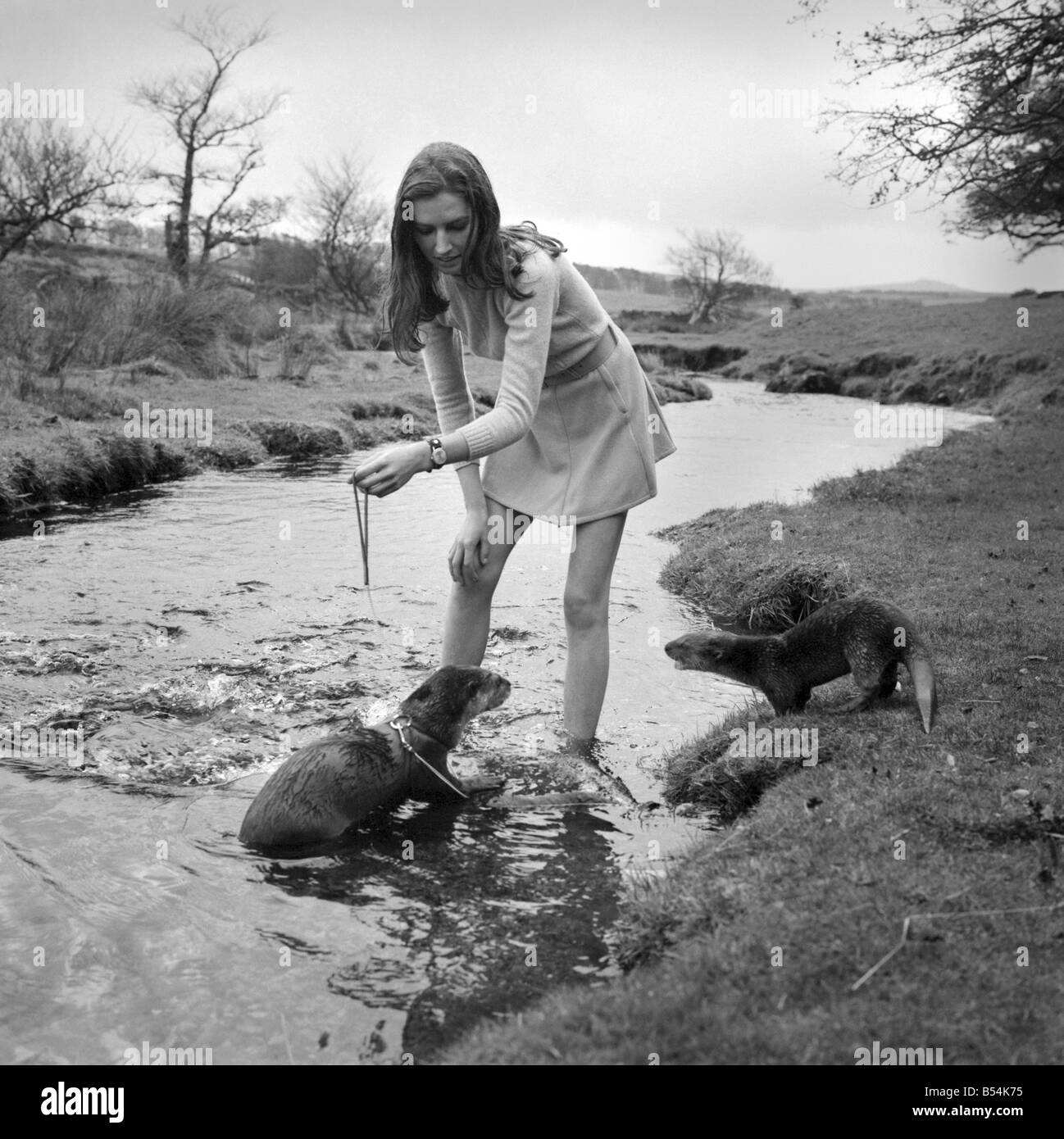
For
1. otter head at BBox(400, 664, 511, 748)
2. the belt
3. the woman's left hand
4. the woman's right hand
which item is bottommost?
otter head at BBox(400, 664, 511, 748)

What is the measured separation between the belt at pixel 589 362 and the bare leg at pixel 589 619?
2.33 ft

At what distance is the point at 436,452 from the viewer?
14.0 ft

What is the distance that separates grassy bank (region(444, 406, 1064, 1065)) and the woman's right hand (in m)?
1.51

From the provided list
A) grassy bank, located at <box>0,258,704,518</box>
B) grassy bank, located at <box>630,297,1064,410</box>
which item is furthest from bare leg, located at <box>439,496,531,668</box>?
grassy bank, located at <box>630,297,1064,410</box>

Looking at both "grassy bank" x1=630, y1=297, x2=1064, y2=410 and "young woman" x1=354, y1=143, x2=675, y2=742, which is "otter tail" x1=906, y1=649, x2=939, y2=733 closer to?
"young woman" x1=354, y1=143, x2=675, y2=742

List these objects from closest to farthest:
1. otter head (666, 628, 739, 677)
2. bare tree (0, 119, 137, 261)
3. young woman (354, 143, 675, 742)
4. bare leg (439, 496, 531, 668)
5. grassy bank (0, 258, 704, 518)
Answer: young woman (354, 143, 675, 742)
bare leg (439, 496, 531, 668)
otter head (666, 628, 739, 677)
grassy bank (0, 258, 704, 518)
bare tree (0, 119, 137, 261)

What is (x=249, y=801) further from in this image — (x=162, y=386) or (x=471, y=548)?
(x=162, y=386)

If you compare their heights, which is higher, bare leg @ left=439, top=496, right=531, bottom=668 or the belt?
the belt

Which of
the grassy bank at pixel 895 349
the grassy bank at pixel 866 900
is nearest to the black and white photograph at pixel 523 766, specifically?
the grassy bank at pixel 866 900

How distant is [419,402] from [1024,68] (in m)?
12.4

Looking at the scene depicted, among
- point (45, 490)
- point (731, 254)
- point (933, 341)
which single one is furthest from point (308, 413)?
point (731, 254)

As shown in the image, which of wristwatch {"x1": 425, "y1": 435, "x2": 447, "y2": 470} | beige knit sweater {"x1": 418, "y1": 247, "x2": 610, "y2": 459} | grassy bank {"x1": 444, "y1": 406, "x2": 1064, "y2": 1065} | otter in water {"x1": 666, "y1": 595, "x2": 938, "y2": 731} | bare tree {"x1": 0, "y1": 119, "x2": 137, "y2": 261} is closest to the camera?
grassy bank {"x1": 444, "y1": 406, "x2": 1064, "y2": 1065}

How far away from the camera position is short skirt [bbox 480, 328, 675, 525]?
5.11 m

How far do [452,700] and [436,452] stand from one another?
1.46 metres
